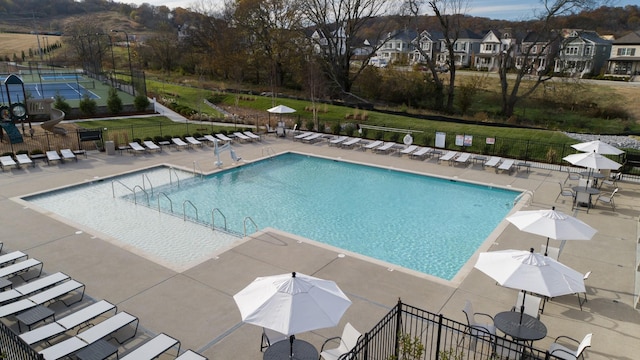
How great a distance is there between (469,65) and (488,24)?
45.8 feet

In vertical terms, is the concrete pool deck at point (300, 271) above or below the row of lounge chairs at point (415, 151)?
below

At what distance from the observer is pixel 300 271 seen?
9.80m

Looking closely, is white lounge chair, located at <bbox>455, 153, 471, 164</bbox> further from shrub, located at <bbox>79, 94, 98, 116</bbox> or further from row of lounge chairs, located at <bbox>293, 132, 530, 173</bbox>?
shrub, located at <bbox>79, 94, 98, 116</bbox>

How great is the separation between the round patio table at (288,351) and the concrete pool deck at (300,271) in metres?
0.83

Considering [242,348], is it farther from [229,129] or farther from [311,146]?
[229,129]

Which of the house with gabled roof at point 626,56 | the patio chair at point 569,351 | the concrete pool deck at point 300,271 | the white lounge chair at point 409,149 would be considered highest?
the house with gabled roof at point 626,56

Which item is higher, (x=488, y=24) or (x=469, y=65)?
(x=488, y=24)

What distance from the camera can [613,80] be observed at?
5647 centimetres

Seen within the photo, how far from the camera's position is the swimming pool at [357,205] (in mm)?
12200

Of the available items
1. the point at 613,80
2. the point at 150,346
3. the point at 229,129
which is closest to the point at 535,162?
the point at 229,129

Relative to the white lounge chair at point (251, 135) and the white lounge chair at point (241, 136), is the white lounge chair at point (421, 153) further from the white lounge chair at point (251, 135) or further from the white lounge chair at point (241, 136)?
the white lounge chair at point (241, 136)

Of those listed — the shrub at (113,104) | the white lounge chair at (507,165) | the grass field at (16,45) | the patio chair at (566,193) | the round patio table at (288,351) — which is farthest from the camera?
the grass field at (16,45)

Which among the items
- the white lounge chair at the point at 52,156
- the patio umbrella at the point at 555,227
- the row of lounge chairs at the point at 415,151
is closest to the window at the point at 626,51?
the row of lounge chairs at the point at 415,151

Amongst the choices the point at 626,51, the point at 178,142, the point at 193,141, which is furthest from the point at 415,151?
the point at 626,51
